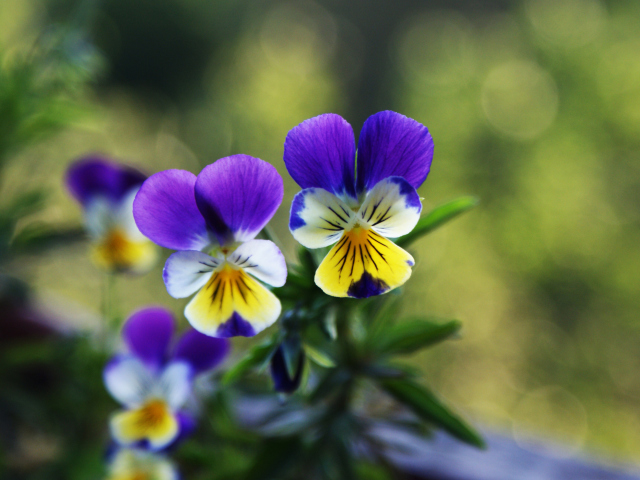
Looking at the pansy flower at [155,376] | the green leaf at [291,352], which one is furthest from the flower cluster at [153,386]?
the green leaf at [291,352]

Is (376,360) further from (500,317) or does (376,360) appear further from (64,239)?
(500,317)

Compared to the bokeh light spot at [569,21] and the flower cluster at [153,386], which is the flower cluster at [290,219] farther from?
the bokeh light spot at [569,21]

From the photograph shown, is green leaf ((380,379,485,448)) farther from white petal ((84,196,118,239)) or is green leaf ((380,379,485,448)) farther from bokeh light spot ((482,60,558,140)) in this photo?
bokeh light spot ((482,60,558,140))

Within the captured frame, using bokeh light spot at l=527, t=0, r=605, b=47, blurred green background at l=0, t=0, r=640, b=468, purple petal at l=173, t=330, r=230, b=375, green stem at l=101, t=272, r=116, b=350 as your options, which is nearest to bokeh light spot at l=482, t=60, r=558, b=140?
blurred green background at l=0, t=0, r=640, b=468

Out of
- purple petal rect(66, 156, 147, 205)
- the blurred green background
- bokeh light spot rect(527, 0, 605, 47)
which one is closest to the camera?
purple petal rect(66, 156, 147, 205)

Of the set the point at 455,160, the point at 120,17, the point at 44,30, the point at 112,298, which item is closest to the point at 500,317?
the point at 455,160

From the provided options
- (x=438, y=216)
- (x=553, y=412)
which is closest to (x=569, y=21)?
(x=553, y=412)
